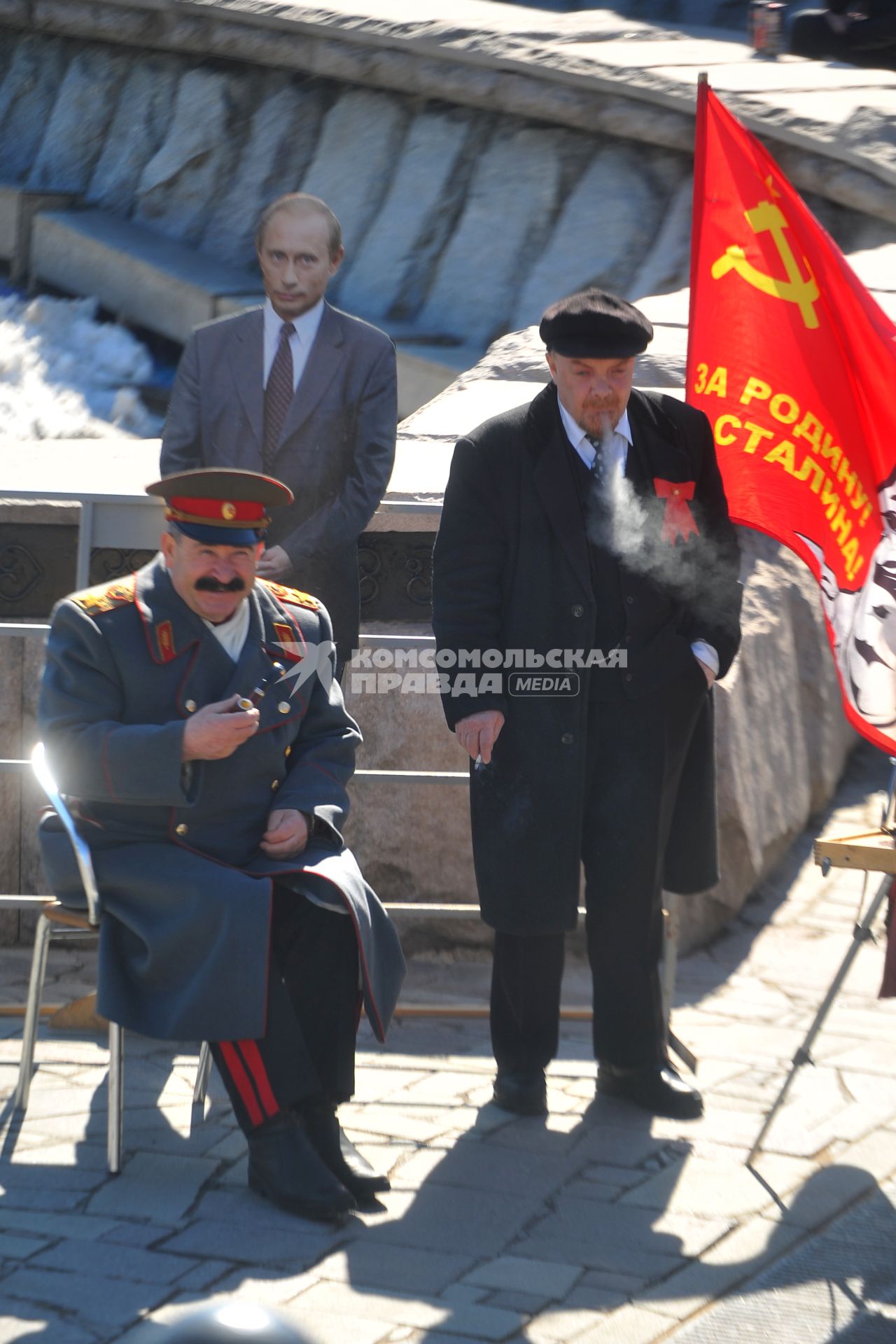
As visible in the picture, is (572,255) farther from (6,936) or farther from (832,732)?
(6,936)

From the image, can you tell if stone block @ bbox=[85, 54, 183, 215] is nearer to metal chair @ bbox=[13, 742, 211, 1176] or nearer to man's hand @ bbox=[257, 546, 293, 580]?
man's hand @ bbox=[257, 546, 293, 580]

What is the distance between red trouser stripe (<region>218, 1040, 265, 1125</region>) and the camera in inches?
142

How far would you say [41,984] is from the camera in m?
4.03

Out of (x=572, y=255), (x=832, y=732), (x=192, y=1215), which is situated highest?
(x=572, y=255)

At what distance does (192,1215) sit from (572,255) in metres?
6.56

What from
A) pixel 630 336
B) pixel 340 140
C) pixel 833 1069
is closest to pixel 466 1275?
pixel 833 1069

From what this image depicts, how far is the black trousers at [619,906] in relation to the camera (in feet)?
13.2

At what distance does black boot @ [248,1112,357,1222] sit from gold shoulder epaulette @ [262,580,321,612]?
3.74ft

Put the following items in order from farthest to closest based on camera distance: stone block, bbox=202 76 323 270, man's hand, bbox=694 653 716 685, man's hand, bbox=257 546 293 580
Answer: stone block, bbox=202 76 323 270, man's hand, bbox=257 546 293 580, man's hand, bbox=694 653 716 685

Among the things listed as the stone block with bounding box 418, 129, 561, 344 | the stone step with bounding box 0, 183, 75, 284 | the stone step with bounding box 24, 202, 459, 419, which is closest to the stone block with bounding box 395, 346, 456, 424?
the stone step with bounding box 24, 202, 459, 419

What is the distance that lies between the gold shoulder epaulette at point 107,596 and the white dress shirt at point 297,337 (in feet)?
3.24

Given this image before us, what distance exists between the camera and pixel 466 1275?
330 cm

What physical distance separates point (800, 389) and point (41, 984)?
2133mm

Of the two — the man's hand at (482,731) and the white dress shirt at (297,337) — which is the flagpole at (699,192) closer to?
the man's hand at (482,731)
